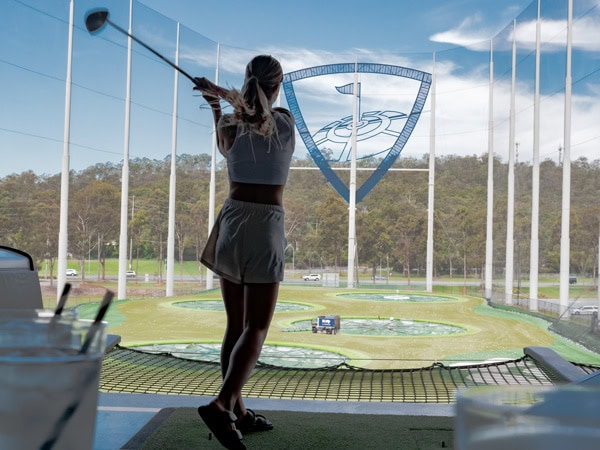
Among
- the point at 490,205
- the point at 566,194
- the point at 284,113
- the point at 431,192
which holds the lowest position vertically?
the point at 284,113

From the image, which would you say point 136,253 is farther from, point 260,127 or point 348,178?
point 260,127

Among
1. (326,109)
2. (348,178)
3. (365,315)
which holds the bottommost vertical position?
(365,315)

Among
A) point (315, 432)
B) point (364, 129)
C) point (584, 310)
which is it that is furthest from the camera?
point (364, 129)

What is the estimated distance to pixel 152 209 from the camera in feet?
45.6

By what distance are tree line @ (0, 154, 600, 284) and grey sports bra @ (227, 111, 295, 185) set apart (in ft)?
27.4

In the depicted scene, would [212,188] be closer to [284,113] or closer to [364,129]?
[364,129]

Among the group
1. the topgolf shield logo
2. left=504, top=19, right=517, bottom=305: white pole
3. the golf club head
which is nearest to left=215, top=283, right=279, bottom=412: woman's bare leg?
the golf club head

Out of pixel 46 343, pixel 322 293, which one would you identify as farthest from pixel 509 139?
pixel 46 343

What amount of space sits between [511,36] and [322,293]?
6.31 m

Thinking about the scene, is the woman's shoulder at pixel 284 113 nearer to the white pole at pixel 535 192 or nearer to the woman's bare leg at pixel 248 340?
the woman's bare leg at pixel 248 340

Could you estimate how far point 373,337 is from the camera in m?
12.4

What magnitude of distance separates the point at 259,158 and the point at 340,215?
15961 millimetres

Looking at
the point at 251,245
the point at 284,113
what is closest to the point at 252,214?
the point at 251,245

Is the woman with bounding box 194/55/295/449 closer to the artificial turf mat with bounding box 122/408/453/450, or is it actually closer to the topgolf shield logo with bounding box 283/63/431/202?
the artificial turf mat with bounding box 122/408/453/450
